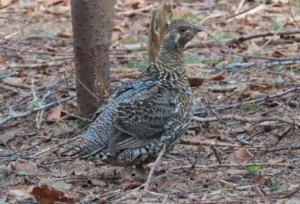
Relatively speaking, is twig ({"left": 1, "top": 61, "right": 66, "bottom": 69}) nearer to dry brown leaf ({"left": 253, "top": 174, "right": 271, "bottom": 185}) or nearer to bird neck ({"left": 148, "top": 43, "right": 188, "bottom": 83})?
bird neck ({"left": 148, "top": 43, "right": 188, "bottom": 83})

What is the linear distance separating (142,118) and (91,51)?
1727 millimetres

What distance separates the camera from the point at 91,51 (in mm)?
7504

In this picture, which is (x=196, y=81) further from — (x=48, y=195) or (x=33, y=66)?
(x=48, y=195)

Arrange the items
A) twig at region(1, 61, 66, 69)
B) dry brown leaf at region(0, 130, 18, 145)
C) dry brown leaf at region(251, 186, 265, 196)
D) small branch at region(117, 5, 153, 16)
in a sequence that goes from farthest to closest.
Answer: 1. small branch at region(117, 5, 153, 16)
2. twig at region(1, 61, 66, 69)
3. dry brown leaf at region(0, 130, 18, 145)
4. dry brown leaf at region(251, 186, 265, 196)

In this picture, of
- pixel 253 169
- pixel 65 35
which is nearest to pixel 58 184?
pixel 253 169

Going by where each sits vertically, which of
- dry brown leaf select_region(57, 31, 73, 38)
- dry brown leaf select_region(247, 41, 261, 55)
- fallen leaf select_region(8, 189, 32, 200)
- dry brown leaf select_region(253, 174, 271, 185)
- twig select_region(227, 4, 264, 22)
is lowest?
fallen leaf select_region(8, 189, 32, 200)

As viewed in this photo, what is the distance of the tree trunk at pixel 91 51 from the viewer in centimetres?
745

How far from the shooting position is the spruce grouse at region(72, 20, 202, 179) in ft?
19.3

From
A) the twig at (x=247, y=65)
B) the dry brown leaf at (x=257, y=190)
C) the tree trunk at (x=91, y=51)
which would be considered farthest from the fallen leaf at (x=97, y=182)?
the twig at (x=247, y=65)

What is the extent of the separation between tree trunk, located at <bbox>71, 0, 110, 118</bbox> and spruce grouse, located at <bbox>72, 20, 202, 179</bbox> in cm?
129

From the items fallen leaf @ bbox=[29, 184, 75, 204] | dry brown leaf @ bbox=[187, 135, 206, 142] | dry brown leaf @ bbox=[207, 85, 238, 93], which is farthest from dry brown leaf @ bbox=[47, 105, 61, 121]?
fallen leaf @ bbox=[29, 184, 75, 204]

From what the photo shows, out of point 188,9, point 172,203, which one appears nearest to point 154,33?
point 172,203

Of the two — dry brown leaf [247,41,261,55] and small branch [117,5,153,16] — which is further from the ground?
small branch [117,5,153,16]

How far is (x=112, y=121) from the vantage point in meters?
5.99
